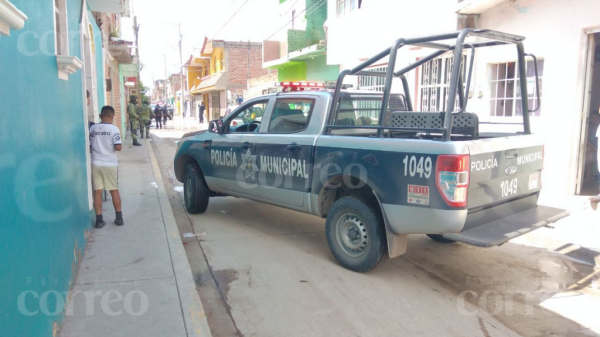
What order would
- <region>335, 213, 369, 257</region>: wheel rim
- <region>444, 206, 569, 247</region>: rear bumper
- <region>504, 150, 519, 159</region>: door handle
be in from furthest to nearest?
1. <region>335, 213, 369, 257</region>: wheel rim
2. <region>504, 150, 519, 159</region>: door handle
3. <region>444, 206, 569, 247</region>: rear bumper

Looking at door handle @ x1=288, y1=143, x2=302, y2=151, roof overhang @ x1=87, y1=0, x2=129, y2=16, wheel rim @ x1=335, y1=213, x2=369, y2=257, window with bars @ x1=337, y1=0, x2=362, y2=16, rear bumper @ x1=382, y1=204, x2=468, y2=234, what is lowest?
wheel rim @ x1=335, y1=213, x2=369, y2=257

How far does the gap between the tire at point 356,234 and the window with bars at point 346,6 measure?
10.6 m

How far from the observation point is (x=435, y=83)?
35.7 feet

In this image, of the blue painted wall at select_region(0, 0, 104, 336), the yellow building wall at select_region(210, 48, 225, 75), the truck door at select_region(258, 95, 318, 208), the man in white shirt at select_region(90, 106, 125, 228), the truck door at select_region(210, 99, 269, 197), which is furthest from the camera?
the yellow building wall at select_region(210, 48, 225, 75)

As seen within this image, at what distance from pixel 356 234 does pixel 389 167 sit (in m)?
0.88

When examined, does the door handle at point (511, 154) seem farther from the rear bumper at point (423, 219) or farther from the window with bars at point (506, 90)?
the window with bars at point (506, 90)

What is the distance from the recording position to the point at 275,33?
26281 millimetres

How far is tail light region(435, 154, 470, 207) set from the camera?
3.83 m

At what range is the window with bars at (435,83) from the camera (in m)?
10.4

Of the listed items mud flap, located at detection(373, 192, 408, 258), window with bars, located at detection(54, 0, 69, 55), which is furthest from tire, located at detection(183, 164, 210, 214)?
mud flap, located at detection(373, 192, 408, 258)

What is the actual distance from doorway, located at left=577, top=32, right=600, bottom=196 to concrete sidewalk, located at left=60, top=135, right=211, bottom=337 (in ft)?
21.2

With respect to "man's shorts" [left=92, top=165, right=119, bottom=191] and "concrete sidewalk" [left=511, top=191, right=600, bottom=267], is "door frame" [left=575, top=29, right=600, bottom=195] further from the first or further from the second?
"man's shorts" [left=92, top=165, right=119, bottom=191]

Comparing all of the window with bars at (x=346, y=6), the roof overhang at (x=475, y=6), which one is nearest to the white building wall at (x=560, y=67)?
the roof overhang at (x=475, y=6)

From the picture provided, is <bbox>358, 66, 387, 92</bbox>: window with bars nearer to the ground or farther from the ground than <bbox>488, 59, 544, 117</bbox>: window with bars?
farther from the ground
